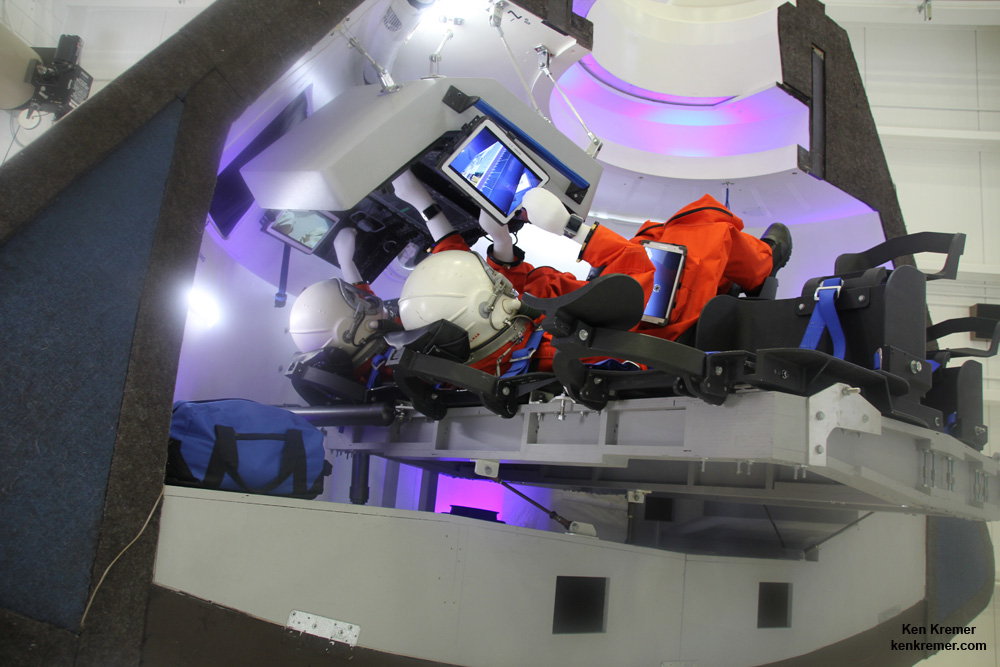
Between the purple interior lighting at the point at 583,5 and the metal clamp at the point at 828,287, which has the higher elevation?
the purple interior lighting at the point at 583,5

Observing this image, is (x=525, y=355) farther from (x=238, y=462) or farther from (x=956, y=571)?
(x=956, y=571)

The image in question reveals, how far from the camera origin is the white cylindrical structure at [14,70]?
3391 millimetres

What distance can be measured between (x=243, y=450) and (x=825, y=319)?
6.14 feet

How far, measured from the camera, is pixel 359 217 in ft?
12.2

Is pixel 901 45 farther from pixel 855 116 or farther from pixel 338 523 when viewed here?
pixel 338 523

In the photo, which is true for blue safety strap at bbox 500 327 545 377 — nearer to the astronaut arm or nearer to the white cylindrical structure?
the astronaut arm

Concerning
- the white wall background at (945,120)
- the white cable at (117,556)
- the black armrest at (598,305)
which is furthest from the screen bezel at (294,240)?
the white wall background at (945,120)

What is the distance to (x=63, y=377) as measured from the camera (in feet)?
5.72

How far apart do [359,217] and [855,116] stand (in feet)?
9.14

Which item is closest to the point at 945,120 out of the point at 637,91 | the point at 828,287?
the point at 637,91

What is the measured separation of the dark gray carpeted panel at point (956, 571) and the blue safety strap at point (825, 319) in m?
2.37

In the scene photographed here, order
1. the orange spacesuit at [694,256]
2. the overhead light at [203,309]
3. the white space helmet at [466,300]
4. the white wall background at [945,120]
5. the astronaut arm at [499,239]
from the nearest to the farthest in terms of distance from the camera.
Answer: the orange spacesuit at [694,256] < the white space helmet at [466,300] < the astronaut arm at [499,239] < the overhead light at [203,309] < the white wall background at [945,120]

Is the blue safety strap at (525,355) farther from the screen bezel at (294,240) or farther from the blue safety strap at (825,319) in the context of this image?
the screen bezel at (294,240)

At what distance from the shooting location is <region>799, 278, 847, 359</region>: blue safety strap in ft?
7.47
